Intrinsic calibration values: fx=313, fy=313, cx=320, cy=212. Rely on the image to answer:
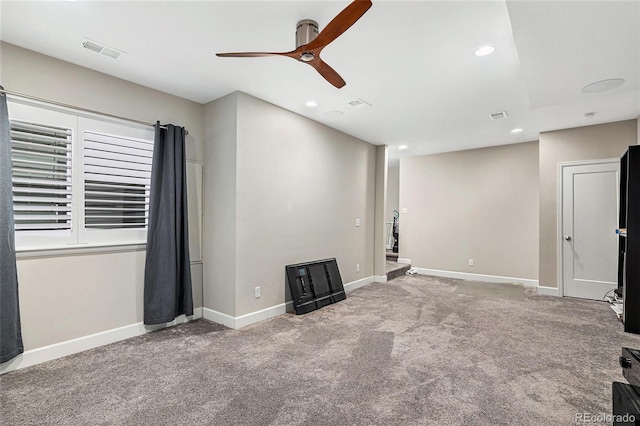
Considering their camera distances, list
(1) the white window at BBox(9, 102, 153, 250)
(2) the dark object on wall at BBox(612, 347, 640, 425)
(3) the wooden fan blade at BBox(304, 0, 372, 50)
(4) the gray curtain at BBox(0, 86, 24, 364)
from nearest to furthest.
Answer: (2) the dark object on wall at BBox(612, 347, 640, 425) < (3) the wooden fan blade at BBox(304, 0, 372, 50) < (4) the gray curtain at BBox(0, 86, 24, 364) < (1) the white window at BBox(9, 102, 153, 250)

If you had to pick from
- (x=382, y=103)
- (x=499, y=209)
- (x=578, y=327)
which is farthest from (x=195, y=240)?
(x=499, y=209)

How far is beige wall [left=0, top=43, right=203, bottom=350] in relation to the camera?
8.54 ft

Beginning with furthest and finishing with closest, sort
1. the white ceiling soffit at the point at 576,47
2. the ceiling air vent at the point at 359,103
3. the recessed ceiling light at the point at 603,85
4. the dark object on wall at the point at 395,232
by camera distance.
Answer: the dark object on wall at the point at 395,232, the ceiling air vent at the point at 359,103, the recessed ceiling light at the point at 603,85, the white ceiling soffit at the point at 576,47

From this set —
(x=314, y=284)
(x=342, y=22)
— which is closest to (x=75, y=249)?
(x=314, y=284)

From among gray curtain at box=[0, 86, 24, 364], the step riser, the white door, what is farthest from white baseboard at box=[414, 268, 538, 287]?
gray curtain at box=[0, 86, 24, 364]

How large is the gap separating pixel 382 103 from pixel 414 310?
271 centimetres

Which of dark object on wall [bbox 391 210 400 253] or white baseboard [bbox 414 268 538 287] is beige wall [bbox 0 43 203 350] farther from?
dark object on wall [bbox 391 210 400 253]

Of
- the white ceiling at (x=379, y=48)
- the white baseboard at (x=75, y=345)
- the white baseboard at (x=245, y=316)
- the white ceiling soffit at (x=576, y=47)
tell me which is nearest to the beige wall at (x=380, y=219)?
the white ceiling at (x=379, y=48)

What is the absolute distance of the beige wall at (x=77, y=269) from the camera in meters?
2.60

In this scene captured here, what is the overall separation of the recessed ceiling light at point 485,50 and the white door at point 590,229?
3385 mm

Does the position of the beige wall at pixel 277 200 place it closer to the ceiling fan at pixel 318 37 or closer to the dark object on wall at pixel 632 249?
the ceiling fan at pixel 318 37

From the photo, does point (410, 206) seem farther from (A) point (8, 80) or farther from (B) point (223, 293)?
(A) point (8, 80)

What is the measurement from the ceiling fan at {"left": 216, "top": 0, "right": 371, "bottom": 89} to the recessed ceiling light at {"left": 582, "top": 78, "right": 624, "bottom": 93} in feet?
8.37

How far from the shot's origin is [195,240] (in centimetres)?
379
